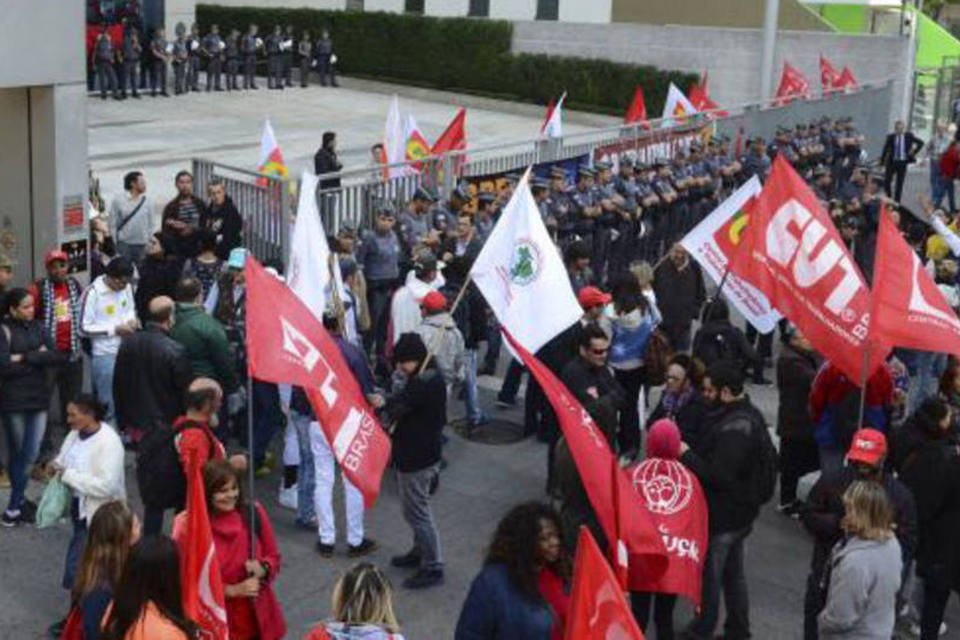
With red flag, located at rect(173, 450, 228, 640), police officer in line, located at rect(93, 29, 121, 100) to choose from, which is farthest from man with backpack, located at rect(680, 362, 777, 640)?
police officer in line, located at rect(93, 29, 121, 100)

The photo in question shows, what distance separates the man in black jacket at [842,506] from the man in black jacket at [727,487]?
0.41 meters

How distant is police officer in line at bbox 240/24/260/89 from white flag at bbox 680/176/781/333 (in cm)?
2797

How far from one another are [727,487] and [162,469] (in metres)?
3.00

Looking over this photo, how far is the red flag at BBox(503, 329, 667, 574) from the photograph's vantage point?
617cm

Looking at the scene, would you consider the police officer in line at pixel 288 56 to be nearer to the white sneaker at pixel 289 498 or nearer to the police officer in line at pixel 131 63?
the police officer in line at pixel 131 63

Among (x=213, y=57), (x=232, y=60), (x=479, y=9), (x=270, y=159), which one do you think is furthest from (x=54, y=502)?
(x=479, y=9)

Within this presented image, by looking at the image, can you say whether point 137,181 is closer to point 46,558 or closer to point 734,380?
point 46,558

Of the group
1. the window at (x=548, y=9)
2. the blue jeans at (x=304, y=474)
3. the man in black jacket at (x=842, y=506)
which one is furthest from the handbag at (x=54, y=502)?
the window at (x=548, y=9)

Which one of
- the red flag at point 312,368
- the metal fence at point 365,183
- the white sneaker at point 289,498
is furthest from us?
the metal fence at point 365,183

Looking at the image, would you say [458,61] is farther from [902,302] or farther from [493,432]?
[902,302]

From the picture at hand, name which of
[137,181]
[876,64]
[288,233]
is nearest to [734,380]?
[288,233]

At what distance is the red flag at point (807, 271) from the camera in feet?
27.3

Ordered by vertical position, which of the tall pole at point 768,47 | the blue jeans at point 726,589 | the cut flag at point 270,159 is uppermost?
the tall pole at point 768,47

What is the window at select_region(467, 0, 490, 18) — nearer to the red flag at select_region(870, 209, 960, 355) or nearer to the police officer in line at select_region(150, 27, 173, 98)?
the police officer in line at select_region(150, 27, 173, 98)
